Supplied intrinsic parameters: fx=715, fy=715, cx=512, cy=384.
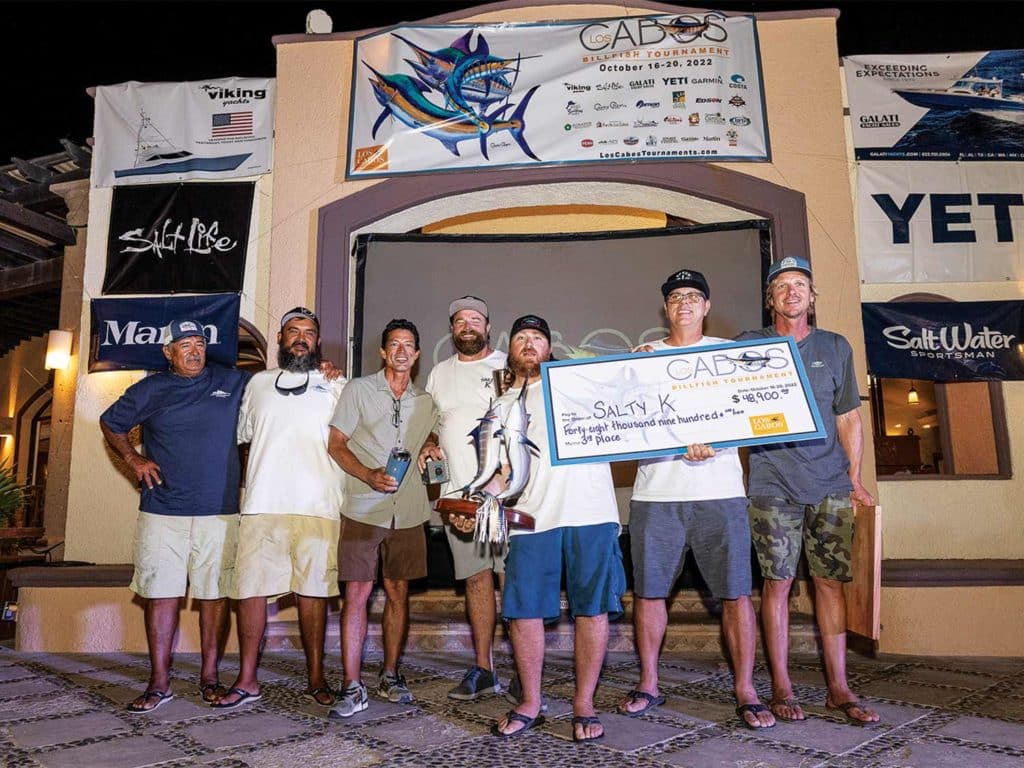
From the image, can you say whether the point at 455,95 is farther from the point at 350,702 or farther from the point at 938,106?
the point at 350,702

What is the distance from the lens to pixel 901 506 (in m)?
5.32

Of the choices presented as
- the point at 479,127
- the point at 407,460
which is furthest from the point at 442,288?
the point at 407,460

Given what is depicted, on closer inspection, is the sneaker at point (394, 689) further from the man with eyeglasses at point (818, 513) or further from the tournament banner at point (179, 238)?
the tournament banner at point (179, 238)

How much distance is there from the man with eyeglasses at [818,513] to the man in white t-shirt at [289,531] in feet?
6.41

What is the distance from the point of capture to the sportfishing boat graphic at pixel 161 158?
5.55 metres

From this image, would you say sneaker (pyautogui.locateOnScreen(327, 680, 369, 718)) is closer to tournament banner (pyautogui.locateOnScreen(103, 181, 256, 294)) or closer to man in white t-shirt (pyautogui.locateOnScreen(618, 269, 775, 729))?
man in white t-shirt (pyautogui.locateOnScreen(618, 269, 775, 729))

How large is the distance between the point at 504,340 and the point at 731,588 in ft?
9.52

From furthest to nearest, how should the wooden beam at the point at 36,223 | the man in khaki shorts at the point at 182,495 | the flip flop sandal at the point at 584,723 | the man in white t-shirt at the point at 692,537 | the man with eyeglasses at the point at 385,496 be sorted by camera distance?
the wooden beam at the point at 36,223, the man in khaki shorts at the point at 182,495, the man with eyeglasses at the point at 385,496, the man in white t-shirt at the point at 692,537, the flip flop sandal at the point at 584,723

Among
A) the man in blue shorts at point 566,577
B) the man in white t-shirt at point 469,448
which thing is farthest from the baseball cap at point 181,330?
the man in blue shorts at point 566,577

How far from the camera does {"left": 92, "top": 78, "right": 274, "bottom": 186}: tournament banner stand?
5562mm

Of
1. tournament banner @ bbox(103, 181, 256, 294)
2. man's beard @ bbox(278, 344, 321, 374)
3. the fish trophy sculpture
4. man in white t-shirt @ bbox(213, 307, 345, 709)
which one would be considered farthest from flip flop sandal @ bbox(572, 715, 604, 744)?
tournament banner @ bbox(103, 181, 256, 294)

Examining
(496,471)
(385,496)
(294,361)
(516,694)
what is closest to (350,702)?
(516,694)

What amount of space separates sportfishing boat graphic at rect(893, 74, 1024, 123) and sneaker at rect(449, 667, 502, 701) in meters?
5.10

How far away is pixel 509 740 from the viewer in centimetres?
268
